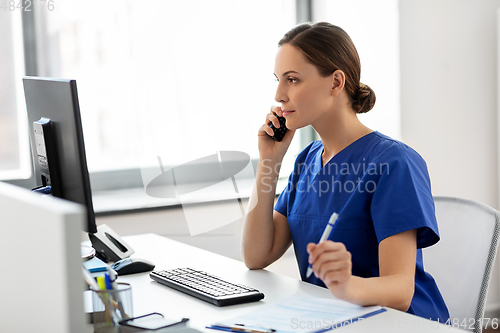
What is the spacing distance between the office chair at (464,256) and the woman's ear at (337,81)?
42cm

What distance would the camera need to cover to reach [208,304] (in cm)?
110

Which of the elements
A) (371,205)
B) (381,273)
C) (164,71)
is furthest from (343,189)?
(164,71)

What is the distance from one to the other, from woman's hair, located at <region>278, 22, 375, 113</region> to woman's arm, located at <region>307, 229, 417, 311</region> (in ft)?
1.34

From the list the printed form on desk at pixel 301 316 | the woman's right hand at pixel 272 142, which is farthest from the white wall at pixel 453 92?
the printed form on desk at pixel 301 316

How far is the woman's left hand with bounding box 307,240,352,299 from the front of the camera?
0.89 m

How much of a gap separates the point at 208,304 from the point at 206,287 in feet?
0.23

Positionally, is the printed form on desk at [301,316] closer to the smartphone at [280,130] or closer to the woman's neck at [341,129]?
the woman's neck at [341,129]

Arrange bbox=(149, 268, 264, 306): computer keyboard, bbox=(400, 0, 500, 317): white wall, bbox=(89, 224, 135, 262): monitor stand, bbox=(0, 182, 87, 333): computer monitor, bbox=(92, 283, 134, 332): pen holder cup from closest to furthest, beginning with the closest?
bbox=(0, 182, 87, 333): computer monitor < bbox=(92, 283, 134, 332): pen holder cup < bbox=(149, 268, 264, 306): computer keyboard < bbox=(89, 224, 135, 262): monitor stand < bbox=(400, 0, 500, 317): white wall

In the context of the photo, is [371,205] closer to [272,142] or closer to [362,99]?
[362,99]

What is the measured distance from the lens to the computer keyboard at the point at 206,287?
1.09 m

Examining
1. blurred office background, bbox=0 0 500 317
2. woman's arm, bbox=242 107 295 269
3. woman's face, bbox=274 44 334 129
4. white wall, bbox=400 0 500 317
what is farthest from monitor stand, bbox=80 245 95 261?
white wall, bbox=400 0 500 317

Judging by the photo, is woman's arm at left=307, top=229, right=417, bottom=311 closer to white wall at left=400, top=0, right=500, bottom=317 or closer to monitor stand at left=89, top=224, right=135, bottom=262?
monitor stand at left=89, top=224, right=135, bottom=262

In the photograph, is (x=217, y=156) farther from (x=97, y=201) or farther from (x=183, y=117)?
(x=97, y=201)

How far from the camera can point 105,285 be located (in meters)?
0.91
